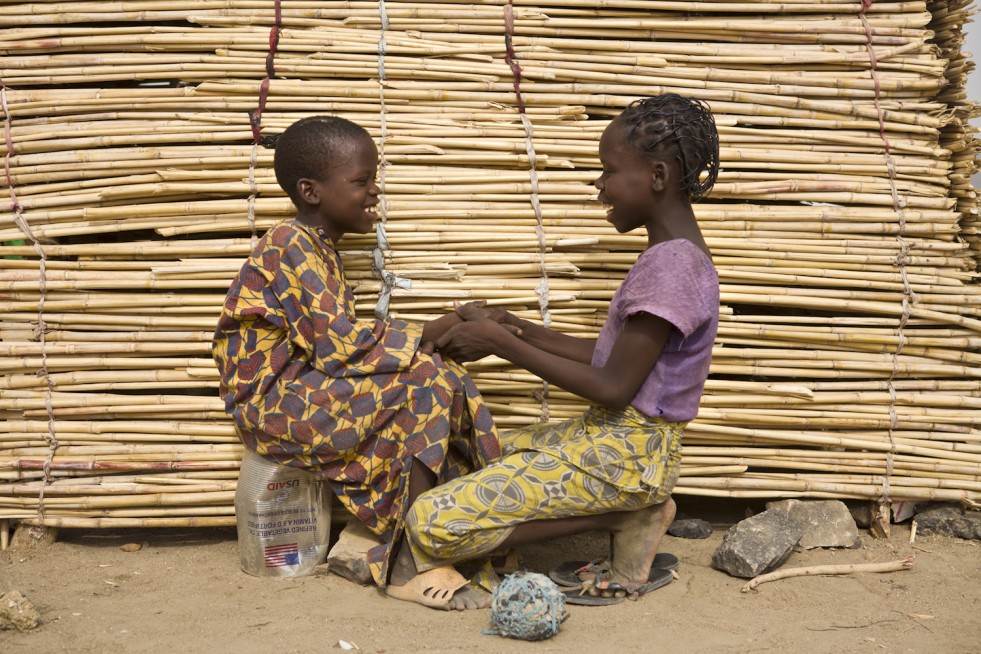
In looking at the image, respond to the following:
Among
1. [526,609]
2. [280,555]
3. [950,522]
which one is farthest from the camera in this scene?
[950,522]

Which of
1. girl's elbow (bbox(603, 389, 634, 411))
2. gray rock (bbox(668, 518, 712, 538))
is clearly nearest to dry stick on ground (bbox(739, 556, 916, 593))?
gray rock (bbox(668, 518, 712, 538))

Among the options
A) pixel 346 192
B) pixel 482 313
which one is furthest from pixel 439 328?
pixel 346 192

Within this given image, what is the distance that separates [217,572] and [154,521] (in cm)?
40

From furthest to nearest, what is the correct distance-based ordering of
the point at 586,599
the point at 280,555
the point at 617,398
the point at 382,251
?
1. the point at 382,251
2. the point at 280,555
3. the point at 586,599
4. the point at 617,398

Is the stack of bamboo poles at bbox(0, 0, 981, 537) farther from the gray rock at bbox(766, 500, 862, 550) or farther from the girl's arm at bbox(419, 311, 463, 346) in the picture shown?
the girl's arm at bbox(419, 311, 463, 346)

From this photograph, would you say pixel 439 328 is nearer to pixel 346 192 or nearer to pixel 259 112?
pixel 346 192

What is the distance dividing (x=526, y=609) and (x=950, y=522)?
2005mm

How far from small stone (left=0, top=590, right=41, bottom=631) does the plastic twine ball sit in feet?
4.40

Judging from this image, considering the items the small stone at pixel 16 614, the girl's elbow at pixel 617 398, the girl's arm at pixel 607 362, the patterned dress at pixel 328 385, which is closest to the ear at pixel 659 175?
the girl's arm at pixel 607 362

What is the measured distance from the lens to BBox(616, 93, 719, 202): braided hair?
2.73 metres

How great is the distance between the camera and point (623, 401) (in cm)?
276

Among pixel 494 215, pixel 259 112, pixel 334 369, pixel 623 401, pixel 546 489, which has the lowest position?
pixel 546 489

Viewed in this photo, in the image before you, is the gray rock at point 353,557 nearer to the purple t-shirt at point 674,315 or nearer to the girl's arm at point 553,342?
the girl's arm at point 553,342

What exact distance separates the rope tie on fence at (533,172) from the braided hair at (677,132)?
701mm
